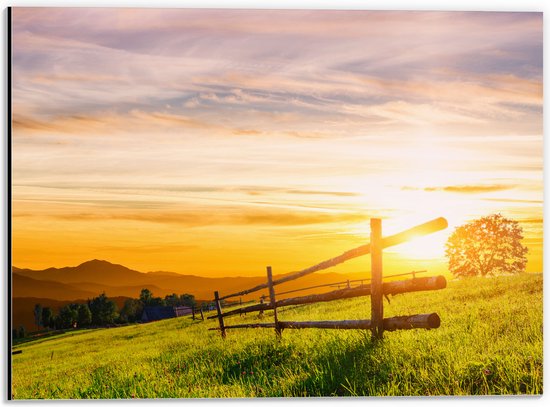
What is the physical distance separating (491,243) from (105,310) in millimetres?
5126

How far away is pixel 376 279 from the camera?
6.31 meters

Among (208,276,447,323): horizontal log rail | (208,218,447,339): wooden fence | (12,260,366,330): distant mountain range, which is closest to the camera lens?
(208,276,447,323): horizontal log rail

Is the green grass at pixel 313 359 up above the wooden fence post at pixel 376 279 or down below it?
below

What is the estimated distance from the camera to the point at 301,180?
24.4 feet

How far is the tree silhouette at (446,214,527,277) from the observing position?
741cm

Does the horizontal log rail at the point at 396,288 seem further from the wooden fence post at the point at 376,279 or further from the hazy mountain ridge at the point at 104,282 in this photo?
the hazy mountain ridge at the point at 104,282

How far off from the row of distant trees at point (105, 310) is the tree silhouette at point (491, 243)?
11.8 ft

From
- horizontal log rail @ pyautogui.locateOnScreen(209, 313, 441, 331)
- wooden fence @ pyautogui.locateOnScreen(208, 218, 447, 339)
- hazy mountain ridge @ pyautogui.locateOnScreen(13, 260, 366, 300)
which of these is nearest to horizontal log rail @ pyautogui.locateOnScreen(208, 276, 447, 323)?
wooden fence @ pyautogui.locateOnScreen(208, 218, 447, 339)

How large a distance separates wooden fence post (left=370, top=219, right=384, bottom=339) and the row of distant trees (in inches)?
113

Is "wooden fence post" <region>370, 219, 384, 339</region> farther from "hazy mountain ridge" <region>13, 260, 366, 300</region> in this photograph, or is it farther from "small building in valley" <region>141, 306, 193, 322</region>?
"small building in valley" <region>141, 306, 193, 322</region>

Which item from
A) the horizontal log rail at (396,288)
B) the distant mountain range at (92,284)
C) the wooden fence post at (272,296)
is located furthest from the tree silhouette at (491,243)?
the wooden fence post at (272,296)

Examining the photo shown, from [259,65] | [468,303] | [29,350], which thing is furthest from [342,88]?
[29,350]

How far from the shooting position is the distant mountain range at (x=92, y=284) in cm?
726

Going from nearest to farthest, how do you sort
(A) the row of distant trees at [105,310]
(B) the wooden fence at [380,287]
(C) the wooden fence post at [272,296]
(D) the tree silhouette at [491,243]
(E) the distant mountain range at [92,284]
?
(B) the wooden fence at [380,287] < (E) the distant mountain range at [92,284] < (D) the tree silhouette at [491,243] < (A) the row of distant trees at [105,310] < (C) the wooden fence post at [272,296]
